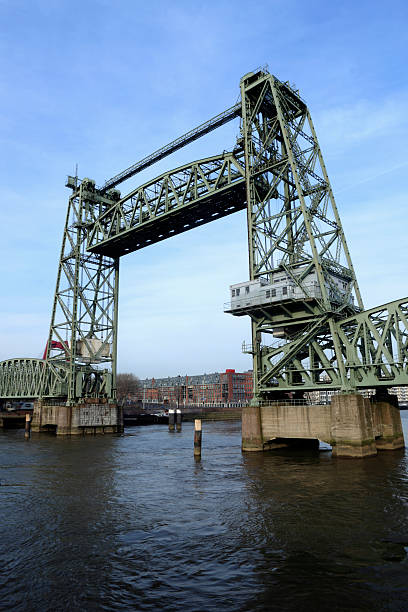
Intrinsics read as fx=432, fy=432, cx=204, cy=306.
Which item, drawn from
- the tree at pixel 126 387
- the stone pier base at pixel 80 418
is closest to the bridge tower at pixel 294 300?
the stone pier base at pixel 80 418

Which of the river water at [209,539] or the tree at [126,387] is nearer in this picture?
the river water at [209,539]

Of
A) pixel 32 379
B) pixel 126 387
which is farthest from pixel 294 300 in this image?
pixel 126 387

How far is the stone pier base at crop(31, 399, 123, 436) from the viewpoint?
2099 inches

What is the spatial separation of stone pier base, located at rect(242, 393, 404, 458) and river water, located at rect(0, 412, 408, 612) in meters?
1.52

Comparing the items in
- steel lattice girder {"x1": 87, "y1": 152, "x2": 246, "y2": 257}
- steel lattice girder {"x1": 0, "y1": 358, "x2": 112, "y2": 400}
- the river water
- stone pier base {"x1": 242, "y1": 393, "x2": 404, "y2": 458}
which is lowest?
the river water

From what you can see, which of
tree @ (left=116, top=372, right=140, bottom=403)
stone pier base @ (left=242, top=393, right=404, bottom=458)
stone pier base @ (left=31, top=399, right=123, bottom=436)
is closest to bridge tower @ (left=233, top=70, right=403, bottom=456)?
stone pier base @ (left=242, top=393, right=404, bottom=458)

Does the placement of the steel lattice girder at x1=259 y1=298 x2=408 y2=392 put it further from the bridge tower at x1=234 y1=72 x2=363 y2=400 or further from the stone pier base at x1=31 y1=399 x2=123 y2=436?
the stone pier base at x1=31 y1=399 x2=123 y2=436

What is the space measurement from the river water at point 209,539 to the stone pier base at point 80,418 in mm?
27181

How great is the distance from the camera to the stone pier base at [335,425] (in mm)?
27234

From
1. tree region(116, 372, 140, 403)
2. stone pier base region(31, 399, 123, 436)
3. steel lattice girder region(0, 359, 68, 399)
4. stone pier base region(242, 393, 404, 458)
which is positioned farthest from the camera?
tree region(116, 372, 140, 403)

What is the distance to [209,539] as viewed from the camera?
539 inches

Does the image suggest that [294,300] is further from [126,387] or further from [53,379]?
[126,387]

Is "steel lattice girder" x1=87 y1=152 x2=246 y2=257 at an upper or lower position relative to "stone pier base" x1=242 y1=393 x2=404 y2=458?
upper

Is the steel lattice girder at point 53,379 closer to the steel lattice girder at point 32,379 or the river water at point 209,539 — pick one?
the steel lattice girder at point 32,379
